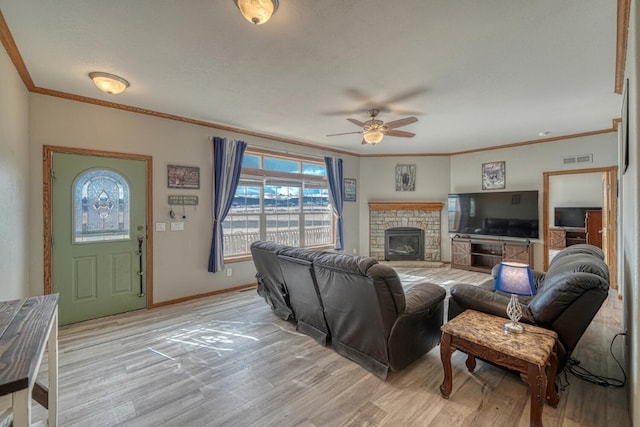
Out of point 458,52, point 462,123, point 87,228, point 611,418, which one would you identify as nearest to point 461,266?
point 462,123

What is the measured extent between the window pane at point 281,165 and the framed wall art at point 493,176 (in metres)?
4.16

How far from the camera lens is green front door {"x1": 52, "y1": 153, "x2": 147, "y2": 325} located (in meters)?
3.33

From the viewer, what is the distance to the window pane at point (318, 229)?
239 inches

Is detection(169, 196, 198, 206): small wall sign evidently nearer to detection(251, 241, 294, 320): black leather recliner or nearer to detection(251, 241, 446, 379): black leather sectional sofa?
detection(251, 241, 294, 320): black leather recliner

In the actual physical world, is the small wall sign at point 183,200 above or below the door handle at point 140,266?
above

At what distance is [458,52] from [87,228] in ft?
14.8

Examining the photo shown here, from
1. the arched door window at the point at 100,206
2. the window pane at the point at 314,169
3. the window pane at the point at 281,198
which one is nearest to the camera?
the arched door window at the point at 100,206

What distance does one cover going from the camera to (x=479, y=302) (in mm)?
2408

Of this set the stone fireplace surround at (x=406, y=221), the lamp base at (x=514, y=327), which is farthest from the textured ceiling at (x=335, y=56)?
the stone fireplace surround at (x=406, y=221)

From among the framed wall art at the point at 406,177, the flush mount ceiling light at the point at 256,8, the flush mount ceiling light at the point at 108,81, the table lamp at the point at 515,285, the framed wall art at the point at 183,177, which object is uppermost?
the flush mount ceiling light at the point at 108,81

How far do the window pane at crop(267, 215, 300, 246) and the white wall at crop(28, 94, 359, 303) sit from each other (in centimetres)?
75

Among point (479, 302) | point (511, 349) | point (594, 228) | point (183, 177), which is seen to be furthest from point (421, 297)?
point (594, 228)

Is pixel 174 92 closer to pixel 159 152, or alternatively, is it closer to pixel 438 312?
pixel 159 152

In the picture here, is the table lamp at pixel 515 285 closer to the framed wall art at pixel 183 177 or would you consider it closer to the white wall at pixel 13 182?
the white wall at pixel 13 182
